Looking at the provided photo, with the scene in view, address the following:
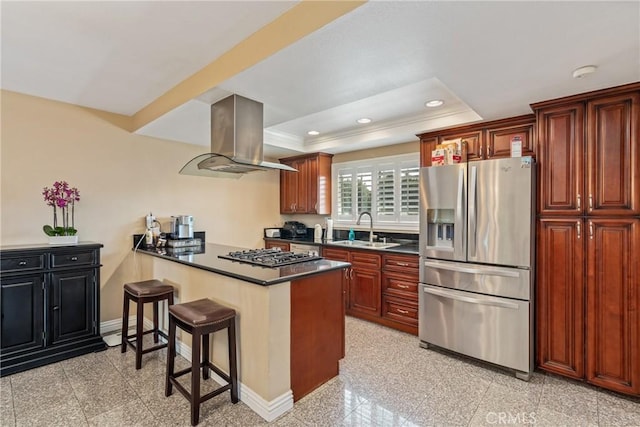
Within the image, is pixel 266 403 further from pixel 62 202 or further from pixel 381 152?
pixel 381 152

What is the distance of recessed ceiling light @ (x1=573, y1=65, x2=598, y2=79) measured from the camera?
6.22 feet

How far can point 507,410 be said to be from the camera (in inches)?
81.0

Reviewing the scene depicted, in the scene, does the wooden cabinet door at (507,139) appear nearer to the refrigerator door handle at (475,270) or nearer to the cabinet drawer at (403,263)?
the refrigerator door handle at (475,270)

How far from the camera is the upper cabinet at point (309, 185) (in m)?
4.75

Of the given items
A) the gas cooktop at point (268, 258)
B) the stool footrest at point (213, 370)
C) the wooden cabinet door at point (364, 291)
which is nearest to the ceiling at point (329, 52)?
the gas cooktop at point (268, 258)

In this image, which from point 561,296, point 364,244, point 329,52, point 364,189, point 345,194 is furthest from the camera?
point 345,194

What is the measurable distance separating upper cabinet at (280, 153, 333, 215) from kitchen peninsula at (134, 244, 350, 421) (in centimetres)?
222

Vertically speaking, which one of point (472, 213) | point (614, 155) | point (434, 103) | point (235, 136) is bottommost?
point (472, 213)

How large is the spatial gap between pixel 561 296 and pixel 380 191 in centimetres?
241

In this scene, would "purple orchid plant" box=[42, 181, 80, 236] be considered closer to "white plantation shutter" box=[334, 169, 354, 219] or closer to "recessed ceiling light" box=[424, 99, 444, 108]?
"white plantation shutter" box=[334, 169, 354, 219]

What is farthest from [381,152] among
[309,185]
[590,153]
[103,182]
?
[103,182]

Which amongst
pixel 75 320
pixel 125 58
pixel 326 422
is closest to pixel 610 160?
pixel 326 422

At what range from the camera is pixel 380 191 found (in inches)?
171

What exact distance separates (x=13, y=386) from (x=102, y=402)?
855mm
